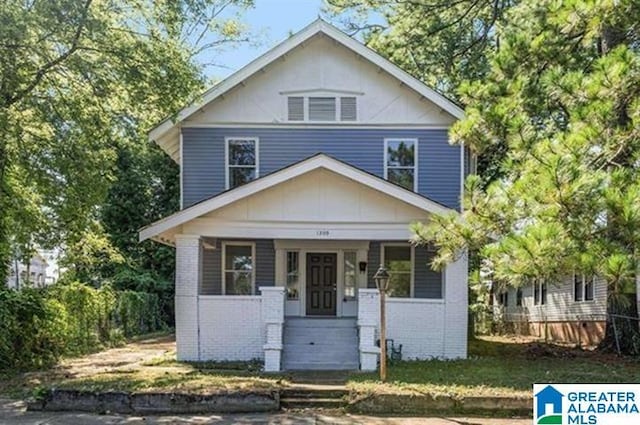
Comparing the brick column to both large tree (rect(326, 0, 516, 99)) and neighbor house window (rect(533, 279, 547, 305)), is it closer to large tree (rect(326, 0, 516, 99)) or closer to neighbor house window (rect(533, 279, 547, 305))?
large tree (rect(326, 0, 516, 99))

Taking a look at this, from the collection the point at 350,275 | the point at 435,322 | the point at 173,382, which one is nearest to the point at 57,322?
the point at 173,382

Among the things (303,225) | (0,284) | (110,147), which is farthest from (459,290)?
(0,284)

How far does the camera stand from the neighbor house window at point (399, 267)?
15859mm

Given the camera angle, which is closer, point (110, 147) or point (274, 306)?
point (274, 306)

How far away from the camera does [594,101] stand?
17.1ft

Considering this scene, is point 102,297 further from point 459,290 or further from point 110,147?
point 459,290

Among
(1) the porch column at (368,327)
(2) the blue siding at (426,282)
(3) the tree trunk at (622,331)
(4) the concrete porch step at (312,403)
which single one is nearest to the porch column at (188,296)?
(1) the porch column at (368,327)

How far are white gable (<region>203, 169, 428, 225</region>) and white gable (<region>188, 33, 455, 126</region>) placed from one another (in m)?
3.00

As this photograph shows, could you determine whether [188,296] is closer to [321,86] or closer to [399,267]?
[399,267]

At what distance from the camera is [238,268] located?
1611 cm

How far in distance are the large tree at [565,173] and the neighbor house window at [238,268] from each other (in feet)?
32.5

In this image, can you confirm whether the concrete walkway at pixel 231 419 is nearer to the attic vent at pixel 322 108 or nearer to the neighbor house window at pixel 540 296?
the attic vent at pixel 322 108

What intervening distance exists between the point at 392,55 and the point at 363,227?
829 centimetres

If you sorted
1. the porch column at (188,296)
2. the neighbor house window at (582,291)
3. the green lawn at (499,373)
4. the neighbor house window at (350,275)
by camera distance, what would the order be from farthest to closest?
the neighbor house window at (582,291) < the neighbor house window at (350,275) < the porch column at (188,296) < the green lawn at (499,373)
